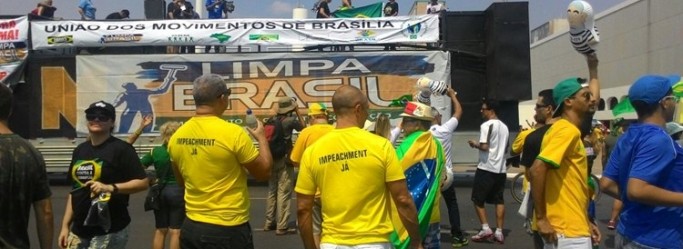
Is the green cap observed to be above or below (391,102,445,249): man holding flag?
above

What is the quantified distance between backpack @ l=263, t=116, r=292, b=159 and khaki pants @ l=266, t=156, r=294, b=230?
11 centimetres

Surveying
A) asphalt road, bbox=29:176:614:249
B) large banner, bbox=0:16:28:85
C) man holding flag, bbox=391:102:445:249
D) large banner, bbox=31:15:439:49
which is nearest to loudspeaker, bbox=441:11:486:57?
large banner, bbox=31:15:439:49

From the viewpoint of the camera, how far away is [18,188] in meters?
3.43

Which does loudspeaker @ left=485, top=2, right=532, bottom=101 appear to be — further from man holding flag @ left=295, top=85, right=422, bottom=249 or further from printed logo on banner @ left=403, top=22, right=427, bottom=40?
man holding flag @ left=295, top=85, right=422, bottom=249

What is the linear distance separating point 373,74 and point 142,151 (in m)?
4.88

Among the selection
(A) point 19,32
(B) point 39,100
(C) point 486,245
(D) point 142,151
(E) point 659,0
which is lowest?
(C) point 486,245

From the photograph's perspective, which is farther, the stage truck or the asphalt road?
the stage truck

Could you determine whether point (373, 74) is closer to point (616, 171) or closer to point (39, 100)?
point (39, 100)

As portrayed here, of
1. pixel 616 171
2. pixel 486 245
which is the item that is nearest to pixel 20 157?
pixel 616 171

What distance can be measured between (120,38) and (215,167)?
416 inches

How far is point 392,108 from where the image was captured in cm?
1320

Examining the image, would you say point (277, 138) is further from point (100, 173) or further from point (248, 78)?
point (248, 78)

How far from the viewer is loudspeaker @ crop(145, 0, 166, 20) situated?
1451 centimetres

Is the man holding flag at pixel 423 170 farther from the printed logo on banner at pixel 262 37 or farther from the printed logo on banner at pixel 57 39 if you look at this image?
the printed logo on banner at pixel 57 39
